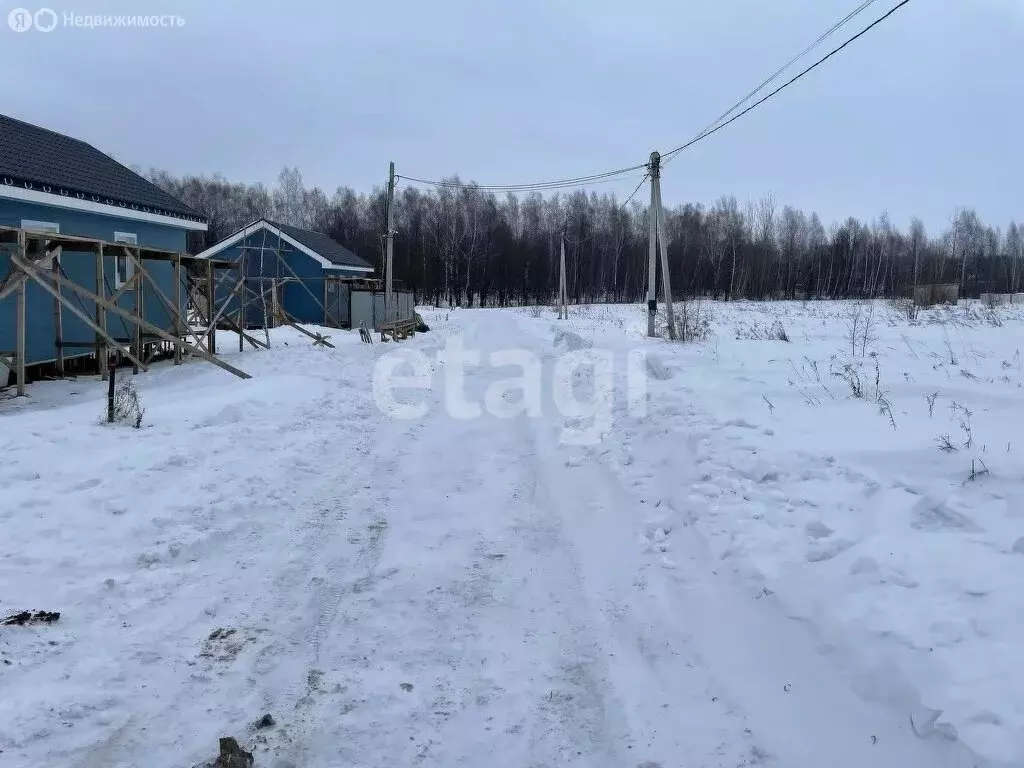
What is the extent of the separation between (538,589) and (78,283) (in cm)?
1411

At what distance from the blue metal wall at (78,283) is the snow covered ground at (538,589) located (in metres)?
6.13

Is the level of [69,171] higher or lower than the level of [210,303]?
higher

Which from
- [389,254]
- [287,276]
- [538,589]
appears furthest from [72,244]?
[287,276]

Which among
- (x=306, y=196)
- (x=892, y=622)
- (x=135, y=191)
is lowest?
(x=892, y=622)

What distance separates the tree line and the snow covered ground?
173ft

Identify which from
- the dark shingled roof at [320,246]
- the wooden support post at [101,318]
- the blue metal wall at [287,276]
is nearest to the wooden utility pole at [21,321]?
the wooden support post at [101,318]

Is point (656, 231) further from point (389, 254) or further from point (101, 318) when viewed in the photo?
point (101, 318)

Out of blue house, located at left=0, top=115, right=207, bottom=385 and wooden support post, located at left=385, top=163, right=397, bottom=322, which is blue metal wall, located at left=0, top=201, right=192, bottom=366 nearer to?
blue house, located at left=0, top=115, right=207, bottom=385

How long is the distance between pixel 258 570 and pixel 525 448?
154 inches

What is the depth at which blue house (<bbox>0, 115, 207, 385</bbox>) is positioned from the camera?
10.8 metres

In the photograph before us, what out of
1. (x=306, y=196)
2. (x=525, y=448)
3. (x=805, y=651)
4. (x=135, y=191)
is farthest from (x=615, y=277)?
(x=805, y=651)

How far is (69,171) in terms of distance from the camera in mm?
14250

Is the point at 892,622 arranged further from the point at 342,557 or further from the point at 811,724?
the point at 342,557

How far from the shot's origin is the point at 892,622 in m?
3.16
